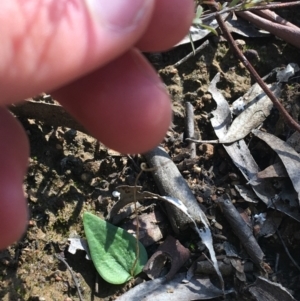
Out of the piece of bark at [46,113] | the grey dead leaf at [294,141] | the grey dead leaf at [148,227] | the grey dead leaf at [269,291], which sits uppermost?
the piece of bark at [46,113]

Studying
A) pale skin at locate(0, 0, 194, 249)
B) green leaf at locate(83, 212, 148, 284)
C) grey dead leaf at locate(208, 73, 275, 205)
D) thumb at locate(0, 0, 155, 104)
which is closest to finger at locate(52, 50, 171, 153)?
pale skin at locate(0, 0, 194, 249)

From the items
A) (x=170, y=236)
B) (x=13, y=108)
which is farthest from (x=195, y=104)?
(x=13, y=108)

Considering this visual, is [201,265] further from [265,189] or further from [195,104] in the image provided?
[195,104]

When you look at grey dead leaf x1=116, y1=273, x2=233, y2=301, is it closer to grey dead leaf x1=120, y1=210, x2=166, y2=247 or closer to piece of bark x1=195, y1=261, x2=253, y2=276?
piece of bark x1=195, y1=261, x2=253, y2=276

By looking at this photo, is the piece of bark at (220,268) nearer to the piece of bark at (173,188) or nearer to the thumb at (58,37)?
the piece of bark at (173,188)

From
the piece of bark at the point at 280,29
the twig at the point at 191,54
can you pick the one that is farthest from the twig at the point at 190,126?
the piece of bark at the point at 280,29

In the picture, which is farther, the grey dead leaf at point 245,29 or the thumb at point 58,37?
the grey dead leaf at point 245,29
